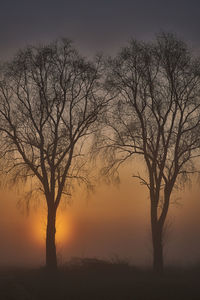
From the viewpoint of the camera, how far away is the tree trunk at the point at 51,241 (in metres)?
28.2

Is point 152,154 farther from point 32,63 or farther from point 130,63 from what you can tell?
point 32,63

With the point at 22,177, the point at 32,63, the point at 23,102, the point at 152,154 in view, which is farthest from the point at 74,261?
the point at 32,63

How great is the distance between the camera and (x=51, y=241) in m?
28.4

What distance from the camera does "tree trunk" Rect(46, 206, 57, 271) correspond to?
2820 cm

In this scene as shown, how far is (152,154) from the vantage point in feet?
97.6

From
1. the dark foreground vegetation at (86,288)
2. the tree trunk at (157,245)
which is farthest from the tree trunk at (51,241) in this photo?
the tree trunk at (157,245)

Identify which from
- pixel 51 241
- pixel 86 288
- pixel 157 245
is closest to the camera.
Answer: pixel 86 288

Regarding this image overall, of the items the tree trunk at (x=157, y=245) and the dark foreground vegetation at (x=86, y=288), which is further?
the tree trunk at (x=157, y=245)

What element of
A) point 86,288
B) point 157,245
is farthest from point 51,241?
point 86,288

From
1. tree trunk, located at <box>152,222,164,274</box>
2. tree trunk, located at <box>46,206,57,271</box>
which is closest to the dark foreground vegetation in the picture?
tree trunk, located at <box>46,206,57,271</box>

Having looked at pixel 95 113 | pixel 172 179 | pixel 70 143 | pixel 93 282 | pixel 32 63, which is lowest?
pixel 93 282

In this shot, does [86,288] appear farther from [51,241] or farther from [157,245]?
[157,245]

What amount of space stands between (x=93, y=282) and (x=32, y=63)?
1383 centimetres

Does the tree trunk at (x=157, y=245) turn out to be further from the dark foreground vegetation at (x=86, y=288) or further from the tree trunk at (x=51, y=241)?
the tree trunk at (x=51, y=241)
